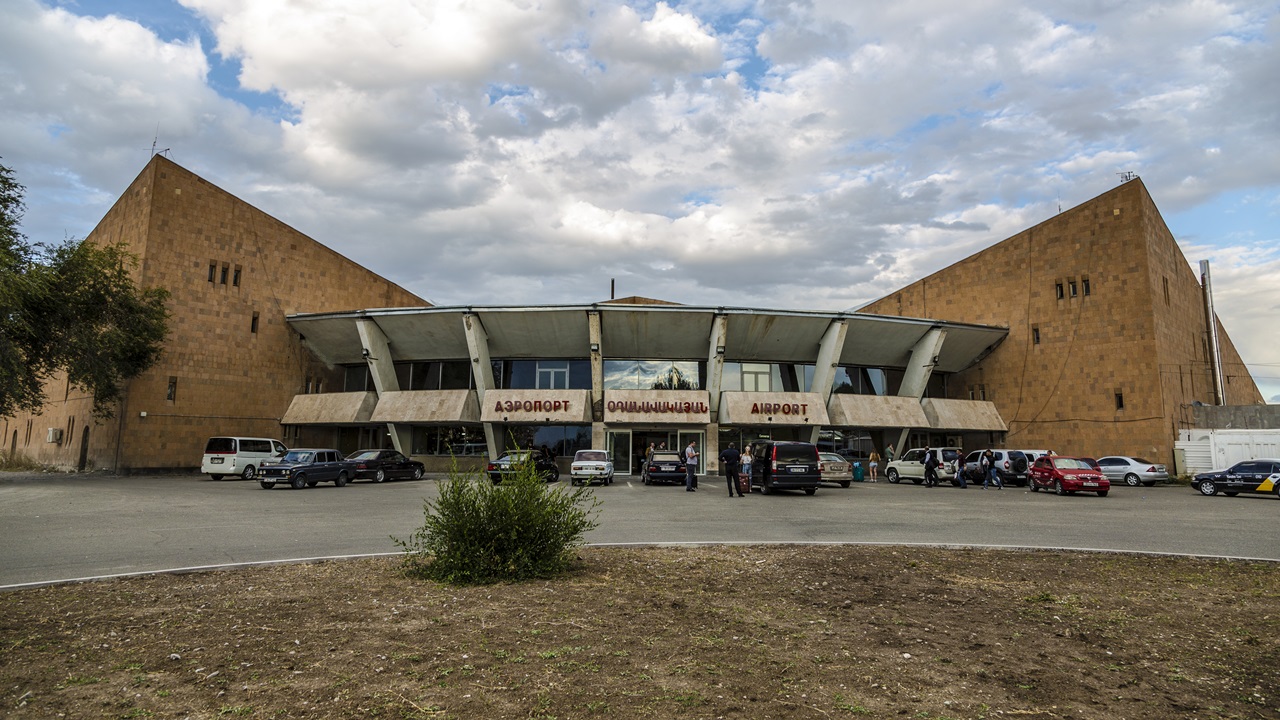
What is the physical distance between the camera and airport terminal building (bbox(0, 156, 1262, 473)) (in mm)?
33656

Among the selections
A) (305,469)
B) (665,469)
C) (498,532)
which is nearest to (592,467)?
(665,469)

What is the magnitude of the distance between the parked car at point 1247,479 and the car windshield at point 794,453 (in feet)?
47.0

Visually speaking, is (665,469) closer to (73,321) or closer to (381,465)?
(381,465)

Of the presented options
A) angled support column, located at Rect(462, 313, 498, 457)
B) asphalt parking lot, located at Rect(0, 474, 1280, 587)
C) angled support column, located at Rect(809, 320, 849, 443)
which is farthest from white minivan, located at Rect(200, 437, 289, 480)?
angled support column, located at Rect(809, 320, 849, 443)

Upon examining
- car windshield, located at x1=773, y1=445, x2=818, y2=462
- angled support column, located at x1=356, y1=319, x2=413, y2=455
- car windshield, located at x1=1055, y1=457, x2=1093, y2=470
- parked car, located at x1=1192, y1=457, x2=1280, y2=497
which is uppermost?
angled support column, located at x1=356, y1=319, x2=413, y2=455

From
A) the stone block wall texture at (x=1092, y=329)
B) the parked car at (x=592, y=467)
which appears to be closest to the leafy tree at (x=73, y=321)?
the parked car at (x=592, y=467)

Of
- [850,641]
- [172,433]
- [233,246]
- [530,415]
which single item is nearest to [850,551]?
[850,641]

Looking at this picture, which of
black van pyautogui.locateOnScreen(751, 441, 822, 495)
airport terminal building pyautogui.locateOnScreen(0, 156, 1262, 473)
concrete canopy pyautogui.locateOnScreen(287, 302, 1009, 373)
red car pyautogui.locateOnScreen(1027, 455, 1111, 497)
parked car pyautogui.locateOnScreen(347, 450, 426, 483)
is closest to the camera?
black van pyautogui.locateOnScreen(751, 441, 822, 495)

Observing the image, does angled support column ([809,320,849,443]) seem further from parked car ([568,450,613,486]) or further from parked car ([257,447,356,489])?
parked car ([257,447,356,489])

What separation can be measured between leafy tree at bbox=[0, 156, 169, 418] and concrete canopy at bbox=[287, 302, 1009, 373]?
753 centimetres

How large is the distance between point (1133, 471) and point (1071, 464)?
9421 mm

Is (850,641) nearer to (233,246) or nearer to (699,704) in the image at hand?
(699,704)

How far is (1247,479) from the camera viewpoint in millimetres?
23344

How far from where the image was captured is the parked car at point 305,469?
24.7 metres
